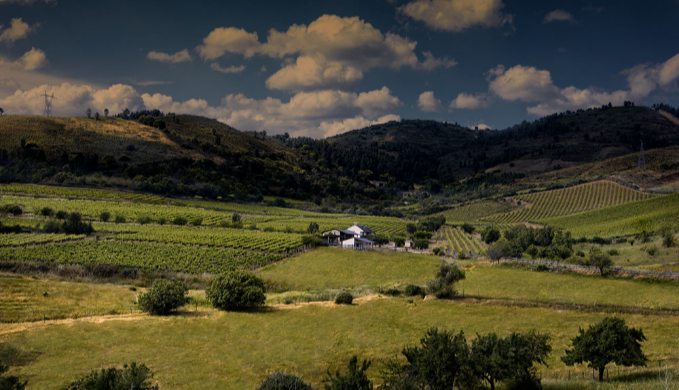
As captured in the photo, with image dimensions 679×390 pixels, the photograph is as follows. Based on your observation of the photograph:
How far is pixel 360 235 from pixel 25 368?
A: 239 ft

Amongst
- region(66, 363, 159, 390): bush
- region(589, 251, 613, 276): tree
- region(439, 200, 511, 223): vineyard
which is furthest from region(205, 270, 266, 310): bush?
region(439, 200, 511, 223): vineyard

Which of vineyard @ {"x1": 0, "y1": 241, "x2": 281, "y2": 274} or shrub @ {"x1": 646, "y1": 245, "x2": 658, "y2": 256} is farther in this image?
shrub @ {"x1": 646, "y1": 245, "x2": 658, "y2": 256}

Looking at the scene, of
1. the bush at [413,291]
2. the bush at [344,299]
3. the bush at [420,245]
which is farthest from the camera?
the bush at [420,245]

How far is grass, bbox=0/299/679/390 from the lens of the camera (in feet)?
93.6

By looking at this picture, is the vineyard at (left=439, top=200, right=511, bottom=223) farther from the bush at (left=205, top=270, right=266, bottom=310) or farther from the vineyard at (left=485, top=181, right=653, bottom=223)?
the bush at (left=205, top=270, right=266, bottom=310)

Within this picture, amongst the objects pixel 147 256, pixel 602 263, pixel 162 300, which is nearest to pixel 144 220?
pixel 147 256

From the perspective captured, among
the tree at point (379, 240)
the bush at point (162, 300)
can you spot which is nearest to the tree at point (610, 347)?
the bush at point (162, 300)

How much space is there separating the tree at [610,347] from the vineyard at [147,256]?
177ft

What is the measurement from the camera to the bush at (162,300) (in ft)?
134

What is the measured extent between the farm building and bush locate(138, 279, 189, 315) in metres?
44.9

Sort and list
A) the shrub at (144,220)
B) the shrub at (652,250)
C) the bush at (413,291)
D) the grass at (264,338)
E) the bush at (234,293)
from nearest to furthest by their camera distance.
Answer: the grass at (264,338), the bush at (234,293), the bush at (413,291), the shrub at (652,250), the shrub at (144,220)

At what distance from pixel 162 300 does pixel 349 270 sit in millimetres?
34012

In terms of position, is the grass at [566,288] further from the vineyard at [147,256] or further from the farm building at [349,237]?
the vineyard at [147,256]

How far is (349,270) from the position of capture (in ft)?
224
